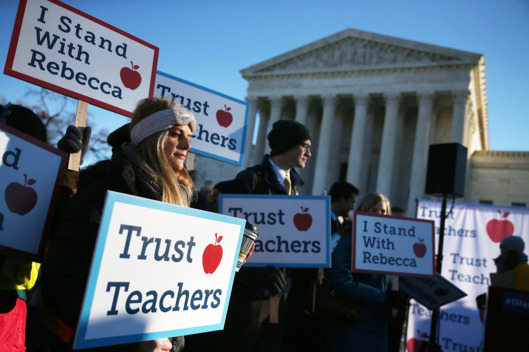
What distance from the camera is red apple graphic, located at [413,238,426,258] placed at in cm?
448

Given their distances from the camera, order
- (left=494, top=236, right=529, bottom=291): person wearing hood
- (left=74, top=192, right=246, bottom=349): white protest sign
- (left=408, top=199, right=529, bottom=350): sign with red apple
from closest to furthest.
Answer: (left=74, top=192, right=246, bottom=349): white protest sign
(left=494, top=236, right=529, bottom=291): person wearing hood
(left=408, top=199, right=529, bottom=350): sign with red apple

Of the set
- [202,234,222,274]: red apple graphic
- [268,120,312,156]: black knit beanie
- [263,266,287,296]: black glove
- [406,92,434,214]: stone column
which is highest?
[406,92,434,214]: stone column

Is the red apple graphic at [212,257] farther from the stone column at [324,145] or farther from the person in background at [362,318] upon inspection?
the stone column at [324,145]

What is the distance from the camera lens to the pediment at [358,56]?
33.5 meters

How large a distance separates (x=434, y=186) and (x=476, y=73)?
101ft

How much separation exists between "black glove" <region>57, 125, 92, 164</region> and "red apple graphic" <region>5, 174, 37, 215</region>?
400 mm

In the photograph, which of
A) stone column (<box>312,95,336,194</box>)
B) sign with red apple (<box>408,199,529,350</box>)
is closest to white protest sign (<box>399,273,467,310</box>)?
sign with red apple (<box>408,199,529,350</box>)

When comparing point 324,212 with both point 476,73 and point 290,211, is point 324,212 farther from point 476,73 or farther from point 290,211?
point 476,73

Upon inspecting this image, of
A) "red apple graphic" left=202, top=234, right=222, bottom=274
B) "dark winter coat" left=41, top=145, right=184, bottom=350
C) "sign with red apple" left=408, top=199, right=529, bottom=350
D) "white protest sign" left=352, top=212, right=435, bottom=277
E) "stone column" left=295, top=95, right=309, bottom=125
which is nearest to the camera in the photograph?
"dark winter coat" left=41, top=145, right=184, bottom=350

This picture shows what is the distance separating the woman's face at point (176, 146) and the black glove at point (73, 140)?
644mm

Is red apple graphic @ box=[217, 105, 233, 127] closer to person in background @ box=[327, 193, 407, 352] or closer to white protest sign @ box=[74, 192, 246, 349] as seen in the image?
person in background @ box=[327, 193, 407, 352]

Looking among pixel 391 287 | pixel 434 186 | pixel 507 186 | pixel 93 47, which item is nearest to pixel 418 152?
pixel 507 186

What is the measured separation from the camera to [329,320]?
390 cm

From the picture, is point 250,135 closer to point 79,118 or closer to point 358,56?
point 358,56
